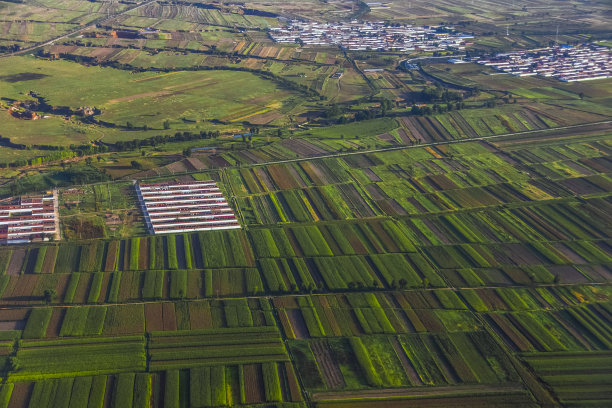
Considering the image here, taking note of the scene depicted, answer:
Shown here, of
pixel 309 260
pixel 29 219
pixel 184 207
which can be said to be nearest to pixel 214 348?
pixel 309 260

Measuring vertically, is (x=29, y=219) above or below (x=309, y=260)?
above

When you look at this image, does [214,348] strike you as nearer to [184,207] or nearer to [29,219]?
[184,207]

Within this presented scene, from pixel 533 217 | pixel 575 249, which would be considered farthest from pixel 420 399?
pixel 533 217

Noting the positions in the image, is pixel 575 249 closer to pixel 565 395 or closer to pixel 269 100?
pixel 565 395

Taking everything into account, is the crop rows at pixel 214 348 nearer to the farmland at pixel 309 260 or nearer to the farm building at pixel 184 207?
the farmland at pixel 309 260

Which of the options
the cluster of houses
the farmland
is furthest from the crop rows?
the cluster of houses

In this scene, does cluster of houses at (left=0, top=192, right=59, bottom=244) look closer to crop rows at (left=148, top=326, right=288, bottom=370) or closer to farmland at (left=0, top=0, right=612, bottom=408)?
farmland at (left=0, top=0, right=612, bottom=408)
